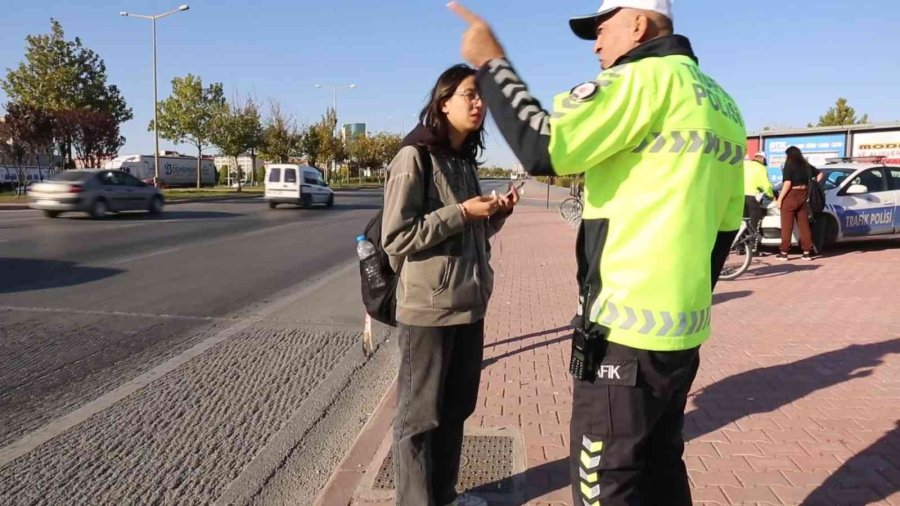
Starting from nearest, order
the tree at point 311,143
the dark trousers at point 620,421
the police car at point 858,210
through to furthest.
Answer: the dark trousers at point 620,421 → the police car at point 858,210 → the tree at point 311,143

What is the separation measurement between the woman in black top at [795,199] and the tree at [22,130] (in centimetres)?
3540

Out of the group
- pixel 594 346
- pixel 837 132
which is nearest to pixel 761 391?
pixel 594 346

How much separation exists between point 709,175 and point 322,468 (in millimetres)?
2687

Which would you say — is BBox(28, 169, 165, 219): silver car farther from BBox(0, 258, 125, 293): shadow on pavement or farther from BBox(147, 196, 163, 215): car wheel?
BBox(0, 258, 125, 293): shadow on pavement

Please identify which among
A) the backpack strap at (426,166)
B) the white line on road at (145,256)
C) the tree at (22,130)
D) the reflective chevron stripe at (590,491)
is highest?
the tree at (22,130)

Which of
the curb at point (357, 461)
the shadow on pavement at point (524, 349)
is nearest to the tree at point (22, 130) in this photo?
the shadow on pavement at point (524, 349)

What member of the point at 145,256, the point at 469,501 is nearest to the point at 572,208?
the point at 145,256

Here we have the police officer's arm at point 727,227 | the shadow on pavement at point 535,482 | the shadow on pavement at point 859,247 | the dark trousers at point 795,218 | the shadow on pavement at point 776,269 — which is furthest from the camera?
the shadow on pavement at point 859,247

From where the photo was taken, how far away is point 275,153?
53562 millimetres

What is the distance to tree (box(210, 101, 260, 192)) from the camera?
43844 millimetres

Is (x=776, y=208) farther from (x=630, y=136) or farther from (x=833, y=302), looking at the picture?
(x=630, y=136)

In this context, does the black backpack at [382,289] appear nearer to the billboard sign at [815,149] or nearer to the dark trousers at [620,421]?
the dark trousers at [620,421]

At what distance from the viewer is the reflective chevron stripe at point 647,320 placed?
1.70 metres

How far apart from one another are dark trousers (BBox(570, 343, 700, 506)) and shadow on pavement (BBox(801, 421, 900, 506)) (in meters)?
1.70
